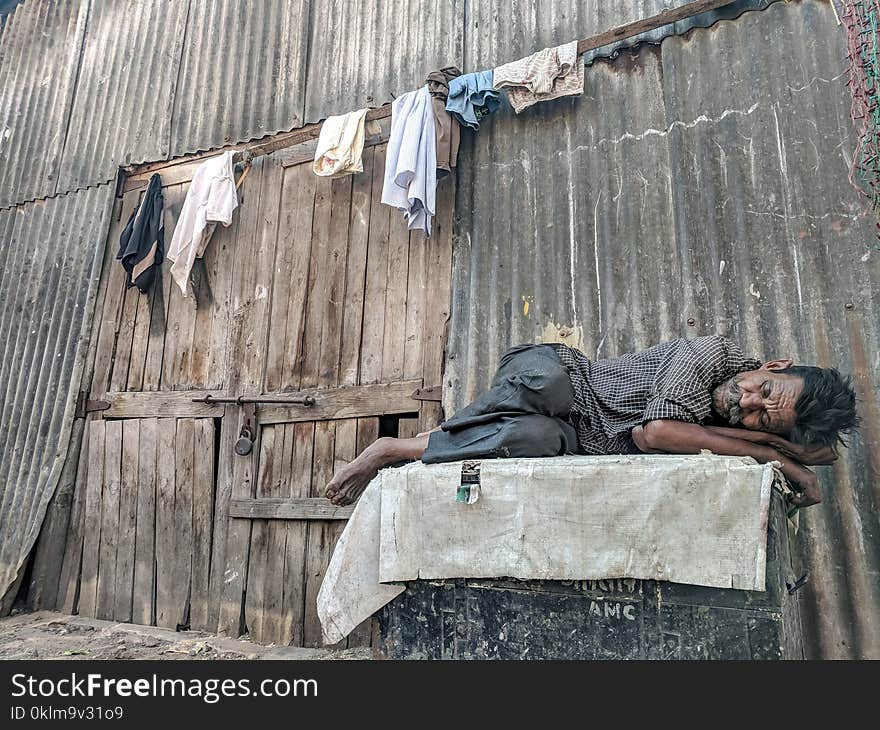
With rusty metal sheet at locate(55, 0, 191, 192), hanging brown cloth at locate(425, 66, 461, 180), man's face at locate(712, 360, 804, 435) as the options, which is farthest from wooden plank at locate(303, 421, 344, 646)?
rusty metal sheet at locate(55, 0, 191, 192)

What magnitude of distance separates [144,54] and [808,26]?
5.33 m

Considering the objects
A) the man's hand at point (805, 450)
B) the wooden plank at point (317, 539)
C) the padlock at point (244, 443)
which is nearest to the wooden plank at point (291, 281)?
the padlock at point (244, 443)

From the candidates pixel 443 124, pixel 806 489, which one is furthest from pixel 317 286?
pixel 806 489

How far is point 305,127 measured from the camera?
5023 millimetres

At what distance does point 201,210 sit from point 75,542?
8.87 feet

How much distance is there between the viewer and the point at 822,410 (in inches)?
91.3

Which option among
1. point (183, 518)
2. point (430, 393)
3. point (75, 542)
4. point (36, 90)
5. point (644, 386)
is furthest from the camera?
point (36, 90)

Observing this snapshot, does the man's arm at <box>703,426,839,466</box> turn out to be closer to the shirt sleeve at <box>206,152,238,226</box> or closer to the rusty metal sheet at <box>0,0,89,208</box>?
the shirt sleeve at <box>206,152,238,226</box>

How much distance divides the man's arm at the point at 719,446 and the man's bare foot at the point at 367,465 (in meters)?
0.89

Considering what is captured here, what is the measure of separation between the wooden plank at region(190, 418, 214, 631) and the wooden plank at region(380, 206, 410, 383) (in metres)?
1.39

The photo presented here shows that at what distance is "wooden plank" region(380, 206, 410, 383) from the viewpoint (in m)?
4.27

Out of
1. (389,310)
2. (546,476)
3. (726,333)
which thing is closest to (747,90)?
(726,333)

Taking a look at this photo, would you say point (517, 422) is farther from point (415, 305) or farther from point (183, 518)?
point (183, 518)

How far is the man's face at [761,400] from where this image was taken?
234 cm
